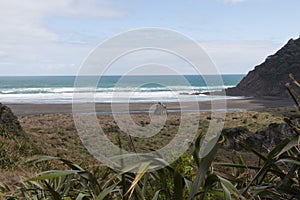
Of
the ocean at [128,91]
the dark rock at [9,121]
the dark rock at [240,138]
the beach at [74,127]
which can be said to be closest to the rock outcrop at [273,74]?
the ocean at [128,91]

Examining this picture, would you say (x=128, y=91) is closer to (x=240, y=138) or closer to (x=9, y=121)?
(x=240, y=138)

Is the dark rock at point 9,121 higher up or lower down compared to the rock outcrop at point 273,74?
lower down

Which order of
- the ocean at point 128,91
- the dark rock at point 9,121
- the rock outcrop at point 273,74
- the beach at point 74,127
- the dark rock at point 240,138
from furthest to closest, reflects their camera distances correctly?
the rock outcrop at point 273,74, the dark rock at point 240,138, the beach at point 74,127, the dark rock at point 9,121, the ocean at point 128,91

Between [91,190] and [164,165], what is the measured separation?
48 centimetres

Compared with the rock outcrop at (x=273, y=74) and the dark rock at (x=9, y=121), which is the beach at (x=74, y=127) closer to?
the dark rock at (x=9, y=121)

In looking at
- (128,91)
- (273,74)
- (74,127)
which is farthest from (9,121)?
(273,74)

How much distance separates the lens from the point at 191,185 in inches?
72.4

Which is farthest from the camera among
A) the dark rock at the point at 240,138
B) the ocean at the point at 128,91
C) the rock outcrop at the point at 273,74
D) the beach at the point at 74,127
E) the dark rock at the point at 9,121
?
the rock outcrop at the point at 273,74

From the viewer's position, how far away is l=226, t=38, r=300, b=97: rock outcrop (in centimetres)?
5662

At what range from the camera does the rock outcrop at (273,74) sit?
56.6m

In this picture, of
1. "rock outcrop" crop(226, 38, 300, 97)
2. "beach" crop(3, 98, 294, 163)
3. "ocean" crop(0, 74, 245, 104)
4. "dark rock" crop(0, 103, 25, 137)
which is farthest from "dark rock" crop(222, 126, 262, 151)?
"rock outcrop" crop(226, 38, 300, 97)

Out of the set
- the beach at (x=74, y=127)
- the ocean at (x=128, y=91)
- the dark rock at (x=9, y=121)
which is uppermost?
the ocean at (x=128, y=91)

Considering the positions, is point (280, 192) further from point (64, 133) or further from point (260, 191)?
point (64, 133)

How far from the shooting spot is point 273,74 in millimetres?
60500
